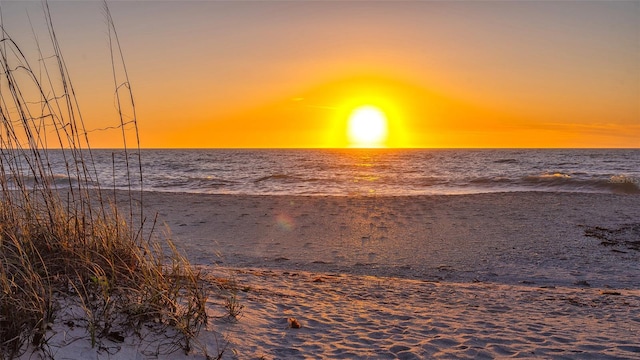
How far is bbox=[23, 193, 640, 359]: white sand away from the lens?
3801 millimetres

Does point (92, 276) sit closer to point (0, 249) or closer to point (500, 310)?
point (0, 249)

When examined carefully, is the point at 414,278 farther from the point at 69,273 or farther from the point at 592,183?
the point at 592,183

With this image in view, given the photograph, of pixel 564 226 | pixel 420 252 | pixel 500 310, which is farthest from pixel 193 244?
pixel 564 226

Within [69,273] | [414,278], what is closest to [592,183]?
[414,278]

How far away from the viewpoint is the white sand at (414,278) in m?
3.80

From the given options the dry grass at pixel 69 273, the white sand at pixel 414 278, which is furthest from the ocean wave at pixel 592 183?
the dry grass at pixel 69 273

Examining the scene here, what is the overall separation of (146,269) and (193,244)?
5655 mm

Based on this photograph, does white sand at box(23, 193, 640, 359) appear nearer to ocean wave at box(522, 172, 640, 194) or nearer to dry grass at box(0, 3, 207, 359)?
dry grass at box(0, 3, 207, 359)

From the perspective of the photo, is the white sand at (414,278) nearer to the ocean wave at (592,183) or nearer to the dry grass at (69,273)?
the dry grass at (69,273)

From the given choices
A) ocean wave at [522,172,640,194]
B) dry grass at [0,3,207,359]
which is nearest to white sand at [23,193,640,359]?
dry grass at [0,3,207,359]

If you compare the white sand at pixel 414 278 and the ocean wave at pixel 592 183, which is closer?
the white sand at pixel 414 278

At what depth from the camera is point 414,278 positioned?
6848mm

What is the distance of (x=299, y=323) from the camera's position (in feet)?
13.6

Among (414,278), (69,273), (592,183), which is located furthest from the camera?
(592,183)
